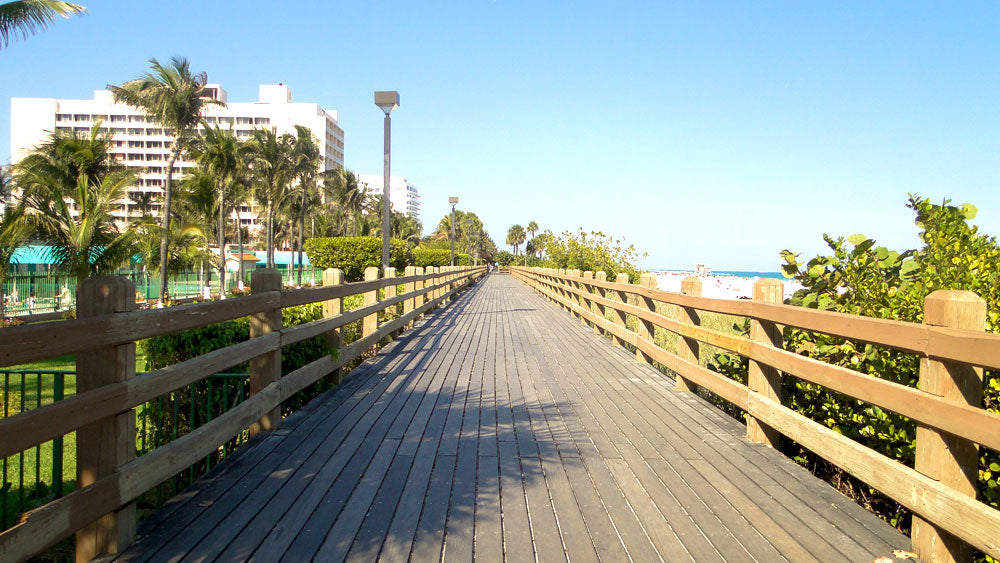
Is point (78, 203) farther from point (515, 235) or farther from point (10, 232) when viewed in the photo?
point (515, 235)

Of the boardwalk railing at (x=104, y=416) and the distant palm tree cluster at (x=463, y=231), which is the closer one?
the boardwalk railing at (x=104, y=416)

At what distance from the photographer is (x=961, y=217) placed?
4.39 metres

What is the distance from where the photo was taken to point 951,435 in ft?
8.94

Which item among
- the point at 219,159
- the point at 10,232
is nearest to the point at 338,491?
the point at 10,232

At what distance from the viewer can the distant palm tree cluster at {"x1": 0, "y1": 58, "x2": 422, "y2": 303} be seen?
79.9 feet

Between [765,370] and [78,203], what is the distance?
2929 cm

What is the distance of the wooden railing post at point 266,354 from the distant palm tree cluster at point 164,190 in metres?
20.3

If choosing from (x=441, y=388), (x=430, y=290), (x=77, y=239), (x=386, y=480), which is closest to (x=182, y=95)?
(x=77, y=239)

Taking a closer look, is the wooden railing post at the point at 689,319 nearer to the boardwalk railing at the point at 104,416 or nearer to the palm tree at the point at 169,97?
the boardwalk railing at the point at 104,416

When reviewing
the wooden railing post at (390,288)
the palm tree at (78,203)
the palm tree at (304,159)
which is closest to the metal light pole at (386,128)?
the wooden railing post at (390,288)

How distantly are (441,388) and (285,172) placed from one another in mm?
61456

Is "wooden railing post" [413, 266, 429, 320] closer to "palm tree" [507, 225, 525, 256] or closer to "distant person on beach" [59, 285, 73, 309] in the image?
"distant person on beach" [59, 285, 73, 309]

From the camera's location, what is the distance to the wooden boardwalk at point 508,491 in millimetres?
3057

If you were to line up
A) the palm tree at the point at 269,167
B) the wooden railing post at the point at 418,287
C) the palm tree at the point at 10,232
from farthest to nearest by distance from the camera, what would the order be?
the palm tree at the point at 269,167, the palm tree at the point at 10,232, the wooden railing post at the point at 418,287
